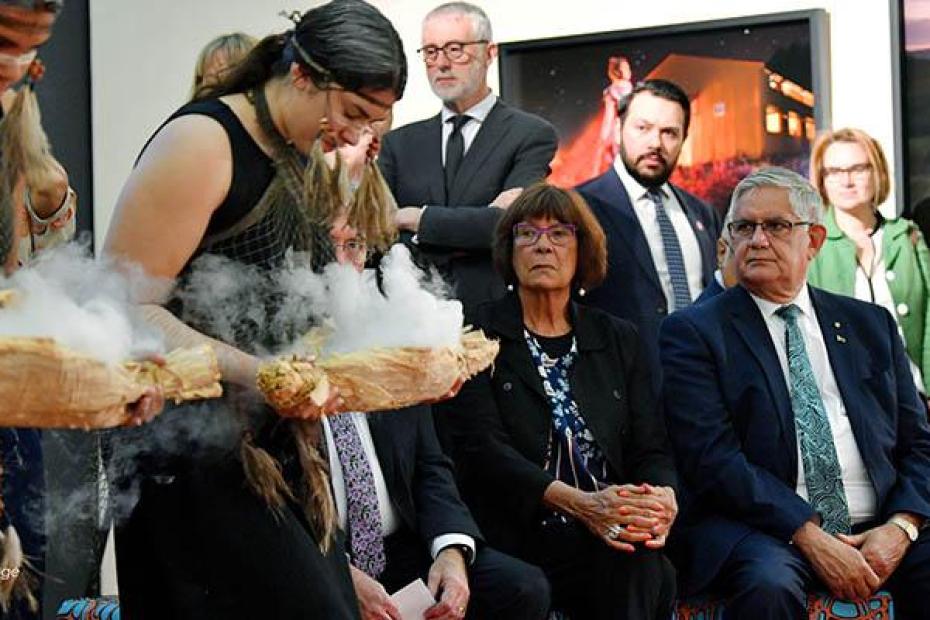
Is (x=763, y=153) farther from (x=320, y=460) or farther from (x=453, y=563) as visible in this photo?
(x=320, y=460)

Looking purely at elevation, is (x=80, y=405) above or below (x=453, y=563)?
above

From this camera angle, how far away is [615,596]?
3.70 meters

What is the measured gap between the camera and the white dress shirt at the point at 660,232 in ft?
15.5

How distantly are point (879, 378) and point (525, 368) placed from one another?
1.05 meters

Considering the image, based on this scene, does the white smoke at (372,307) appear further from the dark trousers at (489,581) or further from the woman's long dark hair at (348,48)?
the dark trousers at (489,581)

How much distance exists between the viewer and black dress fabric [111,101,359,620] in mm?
2156

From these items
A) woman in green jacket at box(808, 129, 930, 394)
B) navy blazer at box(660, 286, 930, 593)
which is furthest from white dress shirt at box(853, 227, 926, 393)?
navy blazer at box(660, 286, 930, 593)

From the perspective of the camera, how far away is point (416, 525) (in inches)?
145

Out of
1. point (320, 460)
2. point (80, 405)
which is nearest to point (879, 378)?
point (320, 460)

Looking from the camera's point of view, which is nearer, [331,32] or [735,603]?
[331,32]

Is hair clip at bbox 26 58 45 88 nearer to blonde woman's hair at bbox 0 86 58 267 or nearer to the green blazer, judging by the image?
blonde woman's hair at bbox 0 86 58 267

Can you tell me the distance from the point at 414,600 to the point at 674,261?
1756 mm

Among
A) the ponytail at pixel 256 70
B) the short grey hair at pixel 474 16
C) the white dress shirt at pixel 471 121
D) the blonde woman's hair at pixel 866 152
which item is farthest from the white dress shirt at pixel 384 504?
the blonde woman's hair at pixel 866 152

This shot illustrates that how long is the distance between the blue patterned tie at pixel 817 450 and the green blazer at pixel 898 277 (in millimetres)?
1182
